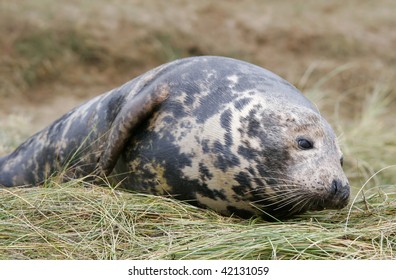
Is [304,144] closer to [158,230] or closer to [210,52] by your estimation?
[158,230]

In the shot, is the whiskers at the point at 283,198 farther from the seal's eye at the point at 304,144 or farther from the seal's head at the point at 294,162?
the seal's eye at the point at 304,144

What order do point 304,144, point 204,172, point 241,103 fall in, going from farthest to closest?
1. point 241,103
2. point 204,172
3. point 304,144

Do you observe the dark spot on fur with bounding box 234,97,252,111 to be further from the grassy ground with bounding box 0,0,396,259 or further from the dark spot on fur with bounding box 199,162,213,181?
the grassy ground with bounding box 0,0,396,259

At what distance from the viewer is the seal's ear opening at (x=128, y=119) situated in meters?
5.27

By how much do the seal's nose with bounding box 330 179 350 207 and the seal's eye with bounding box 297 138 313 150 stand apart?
259mm

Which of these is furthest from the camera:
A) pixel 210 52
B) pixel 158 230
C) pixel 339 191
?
pixel 210 52

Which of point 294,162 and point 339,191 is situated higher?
point 294,162

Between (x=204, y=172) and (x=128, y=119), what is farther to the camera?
(x=128, y=119)

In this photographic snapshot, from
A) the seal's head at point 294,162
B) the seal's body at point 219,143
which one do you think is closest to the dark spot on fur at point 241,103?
the seal's body at point 219,143

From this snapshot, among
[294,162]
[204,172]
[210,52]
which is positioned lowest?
[210,52]

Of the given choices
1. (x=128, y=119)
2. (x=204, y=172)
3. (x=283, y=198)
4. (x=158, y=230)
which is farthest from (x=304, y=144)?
(x=128, y=119)

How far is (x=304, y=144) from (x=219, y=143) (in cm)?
48

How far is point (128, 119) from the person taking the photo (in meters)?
5.27

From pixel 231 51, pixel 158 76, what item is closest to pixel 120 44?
pixel 231 51
